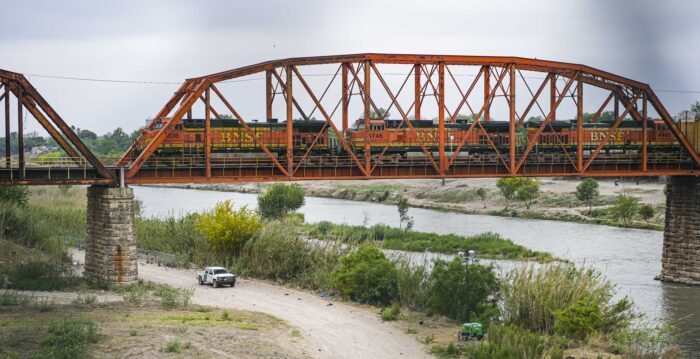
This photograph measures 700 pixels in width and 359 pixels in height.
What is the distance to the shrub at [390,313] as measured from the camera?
4934 centimetres

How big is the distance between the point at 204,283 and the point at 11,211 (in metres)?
25.3

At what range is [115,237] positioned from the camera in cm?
5556

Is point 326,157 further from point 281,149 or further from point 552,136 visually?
point 552,136

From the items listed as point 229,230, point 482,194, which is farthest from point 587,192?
point 229,230

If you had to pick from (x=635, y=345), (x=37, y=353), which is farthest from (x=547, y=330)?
(x=37, y=353)

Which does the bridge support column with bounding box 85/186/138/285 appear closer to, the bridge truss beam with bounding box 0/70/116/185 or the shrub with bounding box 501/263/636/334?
the bridge truss beam with bounding box 0/70/116/185

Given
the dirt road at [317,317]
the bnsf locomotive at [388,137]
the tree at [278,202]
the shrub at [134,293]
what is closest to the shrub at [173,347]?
A: the dirt road at [317,317]

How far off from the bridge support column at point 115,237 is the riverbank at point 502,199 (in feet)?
219

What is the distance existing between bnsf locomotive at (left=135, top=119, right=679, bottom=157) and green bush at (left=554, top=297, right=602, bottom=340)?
18.9 m

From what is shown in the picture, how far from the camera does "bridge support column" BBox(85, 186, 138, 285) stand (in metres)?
55.6

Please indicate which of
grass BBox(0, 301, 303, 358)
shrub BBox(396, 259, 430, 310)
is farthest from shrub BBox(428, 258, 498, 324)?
grass BBox(0, 301, 303, 358)

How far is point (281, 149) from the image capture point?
66.6 m

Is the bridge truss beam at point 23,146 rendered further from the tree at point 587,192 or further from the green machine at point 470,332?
the tree at point 587,192

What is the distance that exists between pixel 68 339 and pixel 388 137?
3560 centimetres
